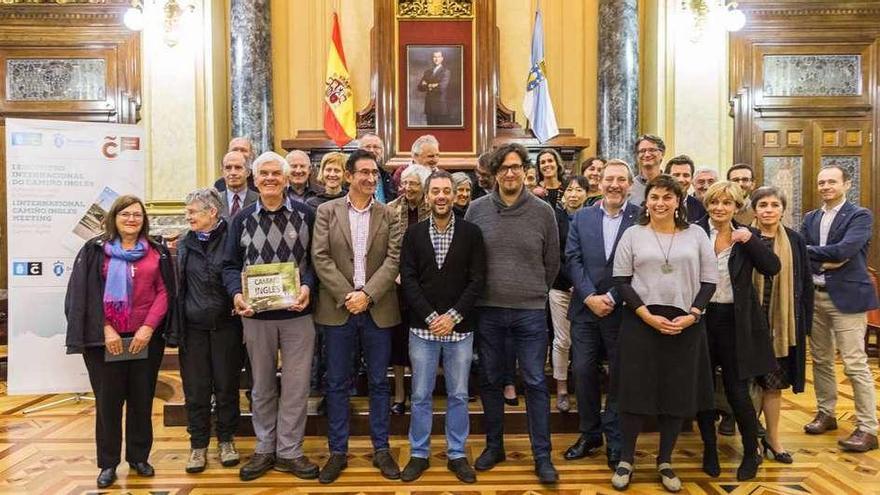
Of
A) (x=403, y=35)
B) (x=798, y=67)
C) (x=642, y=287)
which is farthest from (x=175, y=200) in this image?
(x=798, y=67)

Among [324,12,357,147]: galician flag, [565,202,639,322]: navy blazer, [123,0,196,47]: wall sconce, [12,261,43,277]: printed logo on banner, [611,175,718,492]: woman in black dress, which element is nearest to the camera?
[611,175,718,492]: woman in black dress

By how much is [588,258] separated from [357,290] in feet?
4.09

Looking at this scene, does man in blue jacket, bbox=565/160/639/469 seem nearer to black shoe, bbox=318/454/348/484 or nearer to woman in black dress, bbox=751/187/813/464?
woman in black dress, bbox=751/187/813/464

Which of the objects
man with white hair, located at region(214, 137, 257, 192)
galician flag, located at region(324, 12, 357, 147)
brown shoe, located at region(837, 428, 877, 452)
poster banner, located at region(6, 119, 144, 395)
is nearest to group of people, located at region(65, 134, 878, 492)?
brown shoe, located at region(837, 428, 877, 452)

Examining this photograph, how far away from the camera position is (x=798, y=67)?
24.6ft

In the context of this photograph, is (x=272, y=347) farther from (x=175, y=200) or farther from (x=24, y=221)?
(x=175, y=200)

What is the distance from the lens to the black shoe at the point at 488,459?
3.54 metres

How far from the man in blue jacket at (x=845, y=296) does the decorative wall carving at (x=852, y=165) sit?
403cm

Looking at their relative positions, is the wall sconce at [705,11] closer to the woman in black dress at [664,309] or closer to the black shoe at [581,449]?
the woman in black dress at [664,309]

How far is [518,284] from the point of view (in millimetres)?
3354

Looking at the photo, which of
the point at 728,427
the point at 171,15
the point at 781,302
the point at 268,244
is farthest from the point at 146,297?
the point at 171,15

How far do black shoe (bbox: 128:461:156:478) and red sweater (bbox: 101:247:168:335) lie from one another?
0.73 m

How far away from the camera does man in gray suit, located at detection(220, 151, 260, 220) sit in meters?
3.91

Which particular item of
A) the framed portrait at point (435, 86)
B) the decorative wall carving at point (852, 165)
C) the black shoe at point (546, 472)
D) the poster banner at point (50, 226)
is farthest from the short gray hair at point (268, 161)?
the decorative wall carving at point (852, 165)
